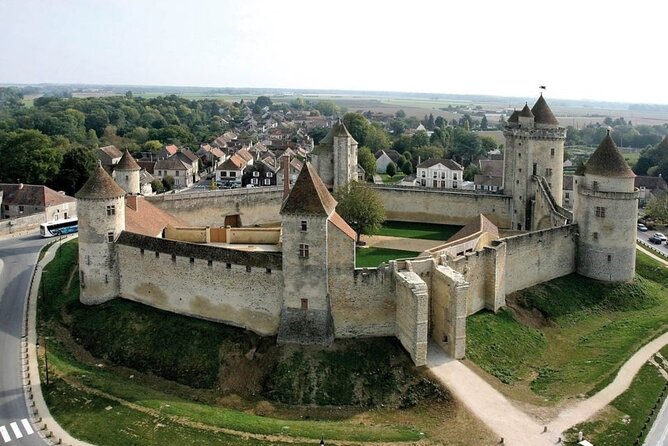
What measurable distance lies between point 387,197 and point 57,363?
39655 mm

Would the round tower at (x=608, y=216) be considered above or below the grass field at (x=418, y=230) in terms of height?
above

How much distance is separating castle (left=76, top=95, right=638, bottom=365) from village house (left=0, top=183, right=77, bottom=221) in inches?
669

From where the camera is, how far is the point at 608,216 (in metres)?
50.6

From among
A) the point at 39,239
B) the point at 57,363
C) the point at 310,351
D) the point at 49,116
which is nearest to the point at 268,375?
the point at 310,351

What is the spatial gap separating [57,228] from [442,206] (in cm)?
3662

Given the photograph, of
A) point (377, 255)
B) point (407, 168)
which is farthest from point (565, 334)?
point (407, 168)

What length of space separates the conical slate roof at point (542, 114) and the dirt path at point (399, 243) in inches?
537

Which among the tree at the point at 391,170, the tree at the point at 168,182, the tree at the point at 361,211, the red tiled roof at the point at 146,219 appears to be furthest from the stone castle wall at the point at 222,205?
the tree at the point at 391,170

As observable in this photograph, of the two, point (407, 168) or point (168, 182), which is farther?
point (407, 168)

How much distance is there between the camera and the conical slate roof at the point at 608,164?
164ft

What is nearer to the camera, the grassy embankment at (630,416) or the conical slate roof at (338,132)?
the grassy embankment at (630,416)

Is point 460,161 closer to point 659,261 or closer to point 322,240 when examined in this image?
point 659,261

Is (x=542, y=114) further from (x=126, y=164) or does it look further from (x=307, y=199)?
(x=126, y=164)

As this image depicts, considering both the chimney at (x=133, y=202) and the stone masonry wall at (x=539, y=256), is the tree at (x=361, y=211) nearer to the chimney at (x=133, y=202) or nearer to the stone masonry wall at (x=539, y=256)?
the stone masonry wall at (x=539, y=256)
